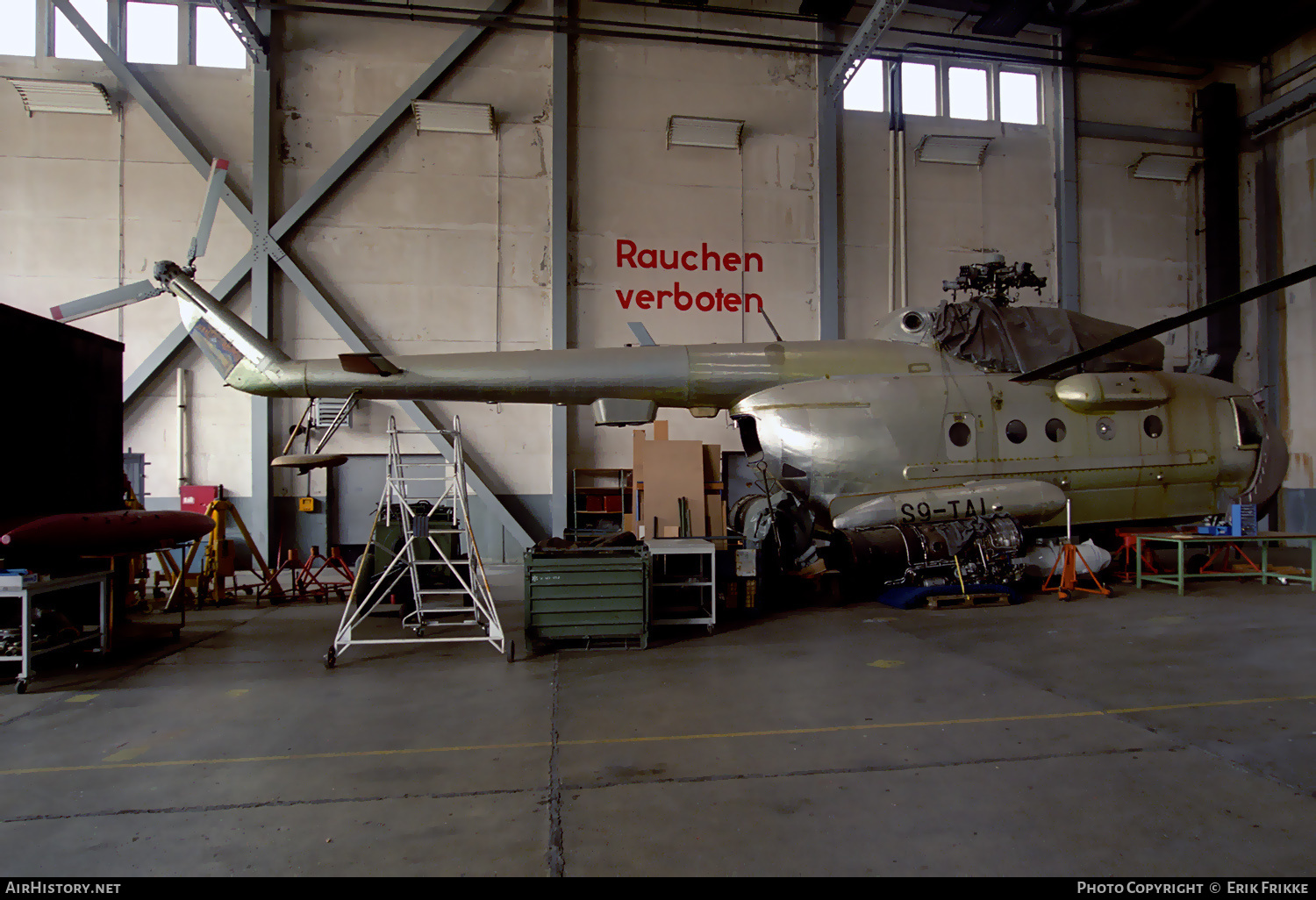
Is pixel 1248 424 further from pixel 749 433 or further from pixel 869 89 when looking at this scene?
pixel 869 89

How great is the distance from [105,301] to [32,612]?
411 centimetres

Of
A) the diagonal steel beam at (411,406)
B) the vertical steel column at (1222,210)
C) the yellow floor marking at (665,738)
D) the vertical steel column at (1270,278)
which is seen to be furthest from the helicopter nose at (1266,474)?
the diagonal steel beam at (411,406)

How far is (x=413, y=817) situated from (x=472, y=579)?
11.2 feet

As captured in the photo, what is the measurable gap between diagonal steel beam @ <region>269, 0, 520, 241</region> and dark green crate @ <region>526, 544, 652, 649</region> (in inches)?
379

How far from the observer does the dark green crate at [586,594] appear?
237 inches

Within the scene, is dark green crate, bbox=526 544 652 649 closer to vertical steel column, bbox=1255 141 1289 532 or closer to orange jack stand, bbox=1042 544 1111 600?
orange jack stand, bbox=1042 544 1111 600

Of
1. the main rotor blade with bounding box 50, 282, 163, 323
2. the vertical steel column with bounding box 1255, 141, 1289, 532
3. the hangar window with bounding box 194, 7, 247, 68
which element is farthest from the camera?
the vertical steel column with bounding box 1255, 141, 1289, 532

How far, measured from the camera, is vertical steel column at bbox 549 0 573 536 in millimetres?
12688

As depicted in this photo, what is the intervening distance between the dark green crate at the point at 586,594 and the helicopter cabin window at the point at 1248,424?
361 inches

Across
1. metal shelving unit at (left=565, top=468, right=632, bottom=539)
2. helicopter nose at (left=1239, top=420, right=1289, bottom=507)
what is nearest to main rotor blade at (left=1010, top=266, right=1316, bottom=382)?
helicopter nose at (left=1239, top=420, right=1289, bottom=507)

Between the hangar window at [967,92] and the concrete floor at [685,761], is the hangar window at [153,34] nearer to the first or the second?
the concrete floor at [685,761]

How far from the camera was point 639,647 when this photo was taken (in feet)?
20.5

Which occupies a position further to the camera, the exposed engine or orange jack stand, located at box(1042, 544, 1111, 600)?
orange jack stand, located at box(1042, 544, 1111, 600)

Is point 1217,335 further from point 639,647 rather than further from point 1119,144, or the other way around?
point 639,647
